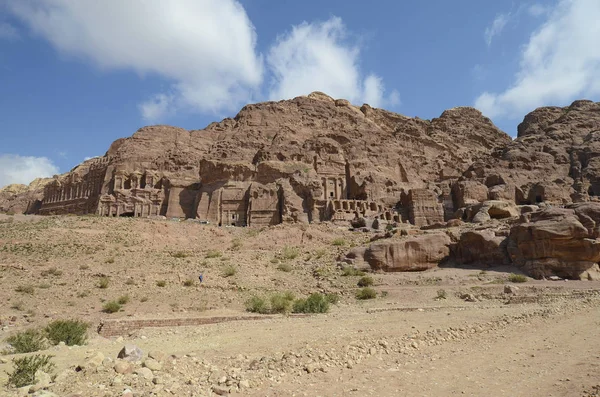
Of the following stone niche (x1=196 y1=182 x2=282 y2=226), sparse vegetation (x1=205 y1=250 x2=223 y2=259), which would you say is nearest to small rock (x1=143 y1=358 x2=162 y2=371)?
sparse vegetation (x1=205 y1=250 x2=223 y2=259)

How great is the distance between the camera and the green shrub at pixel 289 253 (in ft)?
94.2

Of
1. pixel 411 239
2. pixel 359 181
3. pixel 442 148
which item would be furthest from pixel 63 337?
pixel 442 148

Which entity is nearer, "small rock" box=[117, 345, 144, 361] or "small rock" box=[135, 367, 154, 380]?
"small rock" box=[135, 367, 154, 380]

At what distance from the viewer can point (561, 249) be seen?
23.6 m

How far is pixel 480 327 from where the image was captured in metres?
11.9

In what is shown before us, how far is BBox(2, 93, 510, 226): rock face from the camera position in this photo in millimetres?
47594

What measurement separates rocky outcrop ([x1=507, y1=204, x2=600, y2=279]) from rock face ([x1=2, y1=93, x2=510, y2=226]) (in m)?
20.2

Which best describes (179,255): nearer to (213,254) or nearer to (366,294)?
(213,254)

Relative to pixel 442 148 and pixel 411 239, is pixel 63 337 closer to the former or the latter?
pixel 411 239

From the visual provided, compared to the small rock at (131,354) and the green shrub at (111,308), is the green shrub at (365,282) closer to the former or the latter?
the green shrub at (111,308)

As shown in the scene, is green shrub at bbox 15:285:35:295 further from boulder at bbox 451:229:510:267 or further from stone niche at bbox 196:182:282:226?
stone niche at bbox 196:182:282:226

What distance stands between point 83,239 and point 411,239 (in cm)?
2376

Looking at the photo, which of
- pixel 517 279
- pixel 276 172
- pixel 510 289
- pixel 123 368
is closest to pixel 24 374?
pixel 123 368

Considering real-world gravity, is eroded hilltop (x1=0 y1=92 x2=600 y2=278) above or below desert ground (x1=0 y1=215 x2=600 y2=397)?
above
